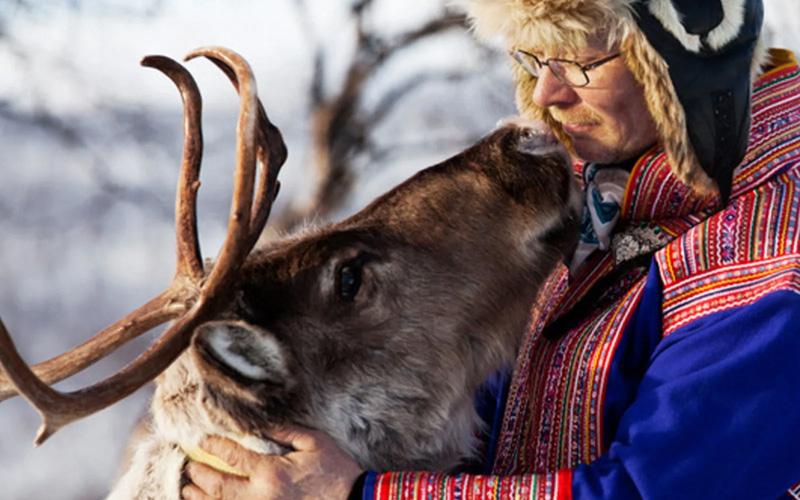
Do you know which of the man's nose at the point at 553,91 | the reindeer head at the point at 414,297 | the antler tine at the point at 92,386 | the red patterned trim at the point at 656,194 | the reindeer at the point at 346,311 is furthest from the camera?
the man's nose at the point at 553,91

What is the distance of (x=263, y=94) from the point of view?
9523 millimetres

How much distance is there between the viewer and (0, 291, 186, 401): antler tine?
2.68 metres

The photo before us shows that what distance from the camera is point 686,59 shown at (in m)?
2.94

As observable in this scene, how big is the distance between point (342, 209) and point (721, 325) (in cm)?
606

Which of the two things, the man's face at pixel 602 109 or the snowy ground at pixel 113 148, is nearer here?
the man's face at pixel 602 109

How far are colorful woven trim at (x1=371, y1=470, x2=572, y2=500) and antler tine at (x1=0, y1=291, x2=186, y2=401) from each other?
0.63m

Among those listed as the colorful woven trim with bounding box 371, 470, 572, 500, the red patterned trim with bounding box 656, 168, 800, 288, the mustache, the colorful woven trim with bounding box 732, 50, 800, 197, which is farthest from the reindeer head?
the colorful woven trim with bounding box 732, 50, 800, 197

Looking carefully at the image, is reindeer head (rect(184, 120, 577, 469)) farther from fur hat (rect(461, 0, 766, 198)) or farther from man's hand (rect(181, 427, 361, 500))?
fur hat (rect(461, 0, 766, 198))

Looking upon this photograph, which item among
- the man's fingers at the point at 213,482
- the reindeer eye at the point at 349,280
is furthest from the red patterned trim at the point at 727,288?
Result: the man's fingers at the point at 213,482

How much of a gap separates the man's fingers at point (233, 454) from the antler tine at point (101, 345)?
30 cm

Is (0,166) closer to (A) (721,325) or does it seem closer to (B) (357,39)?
(B) (357,39)

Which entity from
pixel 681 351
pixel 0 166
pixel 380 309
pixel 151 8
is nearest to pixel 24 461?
pixel 0 166

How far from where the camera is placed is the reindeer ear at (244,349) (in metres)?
2.61

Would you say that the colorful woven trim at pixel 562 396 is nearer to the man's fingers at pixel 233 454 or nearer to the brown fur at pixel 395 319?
the brown fur at pixel 395 319
